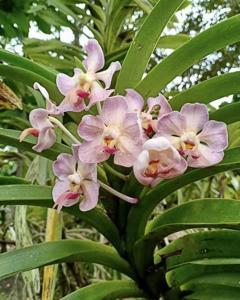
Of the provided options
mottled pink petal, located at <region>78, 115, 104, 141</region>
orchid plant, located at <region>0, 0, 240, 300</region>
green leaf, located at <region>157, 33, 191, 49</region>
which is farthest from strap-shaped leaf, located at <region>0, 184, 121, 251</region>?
green leaf, located at <region>157, 33, 191, 49</region>

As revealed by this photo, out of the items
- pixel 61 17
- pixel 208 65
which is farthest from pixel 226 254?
pixel 208 65

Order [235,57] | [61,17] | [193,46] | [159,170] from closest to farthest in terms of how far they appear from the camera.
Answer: [159,170]
[193,46]
[61,17]
[235,57]

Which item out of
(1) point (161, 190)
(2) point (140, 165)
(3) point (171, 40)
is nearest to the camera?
(2) point (140, 165)

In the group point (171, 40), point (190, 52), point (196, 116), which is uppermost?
point (171, 40)

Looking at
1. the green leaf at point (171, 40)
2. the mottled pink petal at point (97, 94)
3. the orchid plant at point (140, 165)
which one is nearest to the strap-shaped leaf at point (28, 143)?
the orchid plant at point (140, 165)

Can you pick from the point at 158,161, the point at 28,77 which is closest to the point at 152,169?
the point at 158,161

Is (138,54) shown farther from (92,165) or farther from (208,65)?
(208,65)

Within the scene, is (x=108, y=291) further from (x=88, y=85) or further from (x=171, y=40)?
(x=171, y=40)
